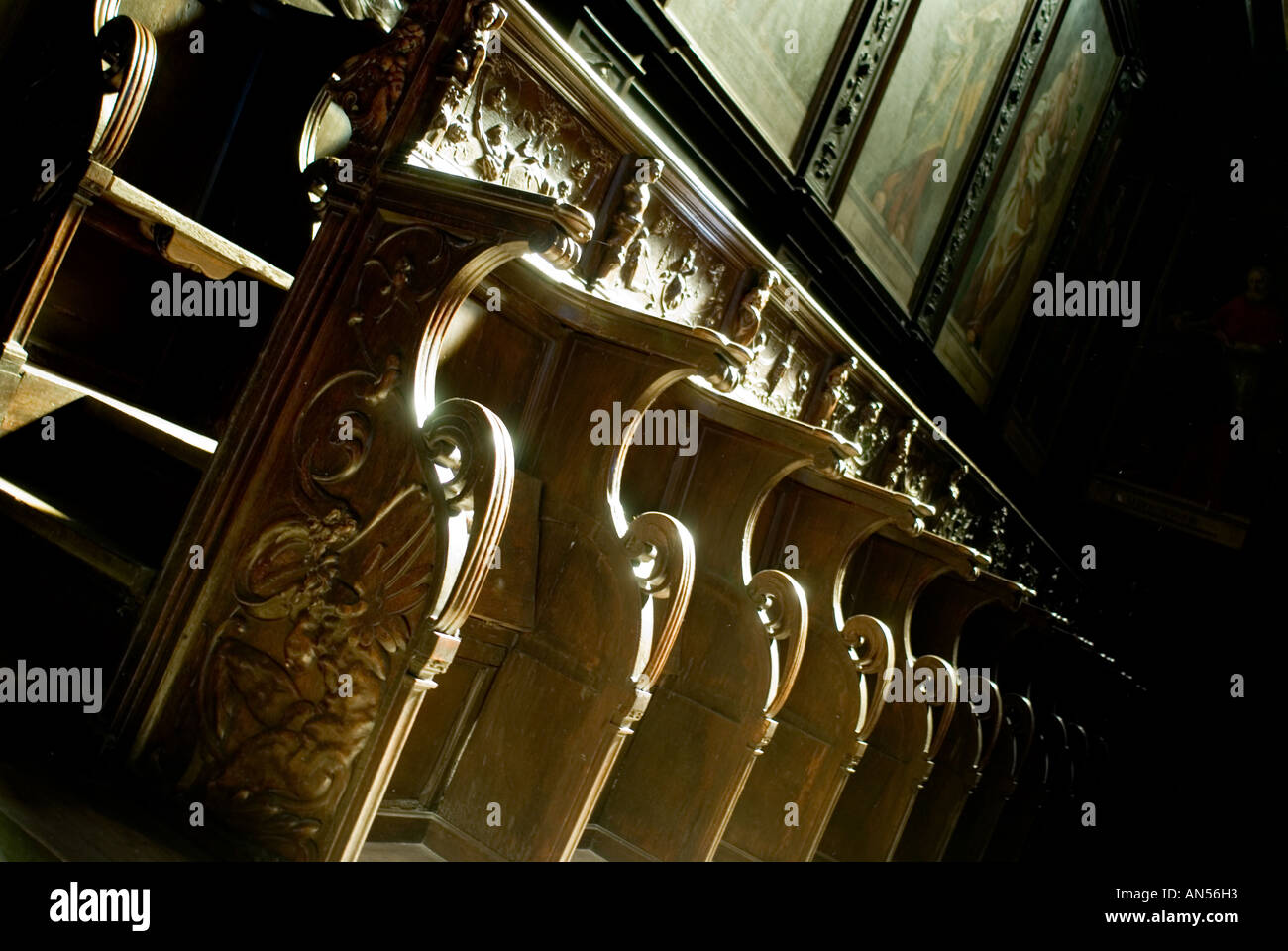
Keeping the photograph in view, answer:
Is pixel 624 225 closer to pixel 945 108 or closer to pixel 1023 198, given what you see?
pixel 945 108

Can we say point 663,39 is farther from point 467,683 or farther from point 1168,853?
point 1168,853

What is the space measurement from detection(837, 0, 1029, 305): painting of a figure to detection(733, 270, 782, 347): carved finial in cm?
177

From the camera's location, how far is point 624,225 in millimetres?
1986

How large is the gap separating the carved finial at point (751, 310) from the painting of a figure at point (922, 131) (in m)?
1.77

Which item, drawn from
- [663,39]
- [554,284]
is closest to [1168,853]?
[663,39]

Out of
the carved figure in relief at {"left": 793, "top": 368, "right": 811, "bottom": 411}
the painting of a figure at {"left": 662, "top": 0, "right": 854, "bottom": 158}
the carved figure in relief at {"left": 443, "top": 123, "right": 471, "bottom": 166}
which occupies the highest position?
the painting of a figure at {"left": 662, "top": 0, "right": 854, "bottom": 158}

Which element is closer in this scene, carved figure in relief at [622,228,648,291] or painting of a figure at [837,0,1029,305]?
carved figure in relief at [622,228,648,291]

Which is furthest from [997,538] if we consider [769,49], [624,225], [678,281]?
[624,225]

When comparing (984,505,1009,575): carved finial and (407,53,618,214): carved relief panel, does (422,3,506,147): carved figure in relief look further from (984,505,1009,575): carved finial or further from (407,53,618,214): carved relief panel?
(984,505,1009,575): carved finial

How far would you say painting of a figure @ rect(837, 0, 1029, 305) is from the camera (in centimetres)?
436

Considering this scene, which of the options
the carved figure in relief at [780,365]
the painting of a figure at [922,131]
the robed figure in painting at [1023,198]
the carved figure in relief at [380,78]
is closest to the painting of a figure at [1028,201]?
the robed figure in painting at [1023,198]

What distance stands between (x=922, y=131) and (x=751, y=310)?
8.92 feet

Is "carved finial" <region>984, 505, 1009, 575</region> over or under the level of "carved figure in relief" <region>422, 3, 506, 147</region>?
over

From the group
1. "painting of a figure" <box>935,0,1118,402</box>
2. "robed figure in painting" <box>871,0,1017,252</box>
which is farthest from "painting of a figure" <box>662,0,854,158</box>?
"painting of a figure" <box>935,0,1118,402</box>
